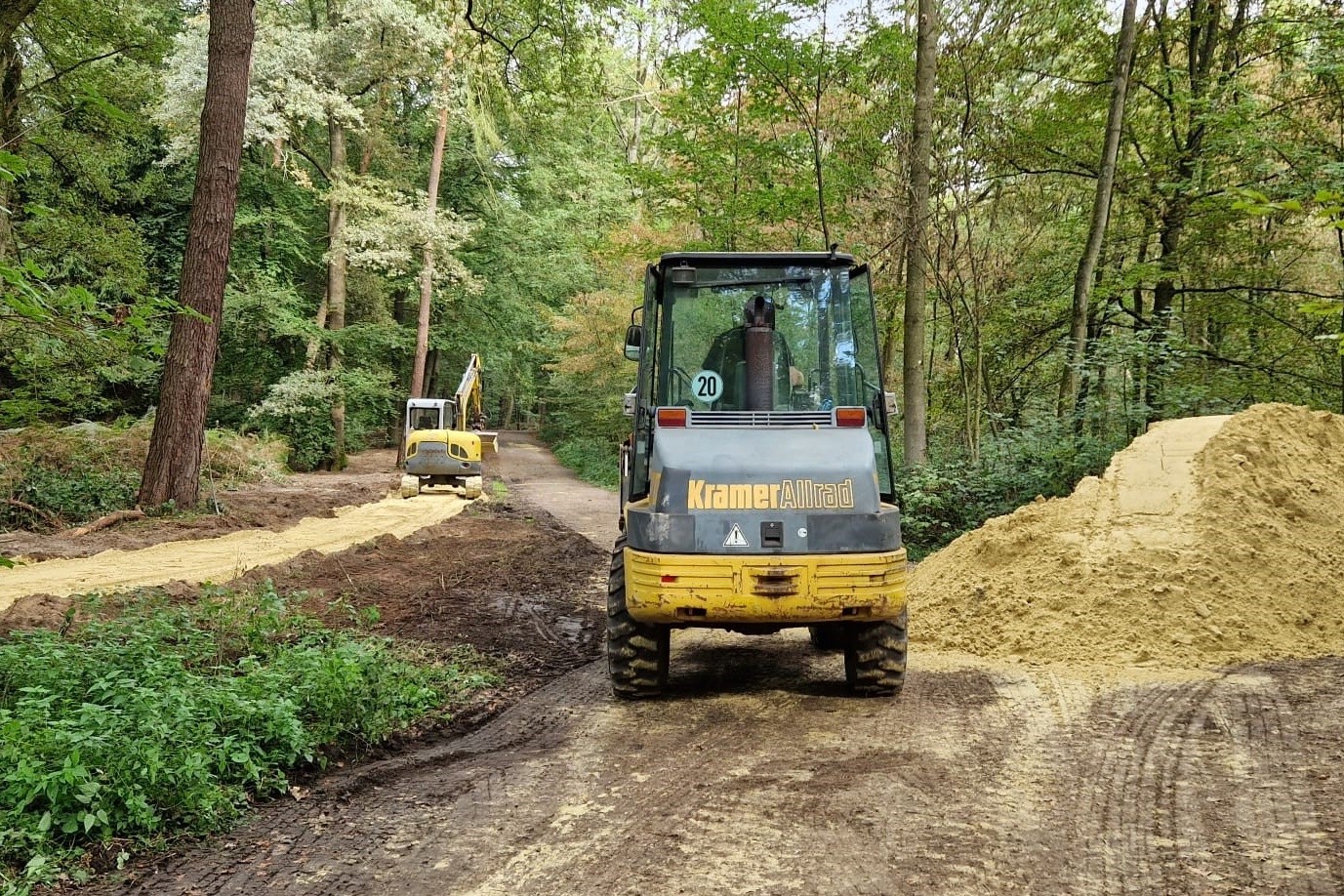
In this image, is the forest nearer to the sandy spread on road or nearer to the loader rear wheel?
the sandy spread on road

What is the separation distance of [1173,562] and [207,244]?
1151 cm

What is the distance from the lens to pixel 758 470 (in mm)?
5012

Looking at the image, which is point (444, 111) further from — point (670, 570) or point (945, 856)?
point (945, 856)

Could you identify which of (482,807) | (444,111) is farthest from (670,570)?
(444,111)

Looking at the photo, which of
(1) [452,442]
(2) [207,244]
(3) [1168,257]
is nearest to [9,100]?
(2) [207,244]

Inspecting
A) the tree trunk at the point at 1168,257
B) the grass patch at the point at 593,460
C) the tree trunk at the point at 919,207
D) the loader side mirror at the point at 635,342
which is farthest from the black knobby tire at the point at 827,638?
the grass patch at the point at 593,460

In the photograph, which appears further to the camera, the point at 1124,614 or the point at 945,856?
the point at 1124,614

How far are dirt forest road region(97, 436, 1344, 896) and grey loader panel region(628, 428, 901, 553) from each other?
1.03 m

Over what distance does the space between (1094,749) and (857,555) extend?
4.90 feet

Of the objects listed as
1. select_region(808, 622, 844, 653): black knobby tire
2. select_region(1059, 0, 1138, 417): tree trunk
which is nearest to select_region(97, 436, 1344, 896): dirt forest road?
select_region(808, 622, 844, 653): black knobby tire

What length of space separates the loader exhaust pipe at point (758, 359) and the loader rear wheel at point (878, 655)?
59.2 inches

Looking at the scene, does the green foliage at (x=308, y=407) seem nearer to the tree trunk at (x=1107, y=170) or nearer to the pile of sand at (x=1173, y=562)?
the tree trunk at (x=1107, y=170)

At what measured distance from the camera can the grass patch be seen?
2512cm

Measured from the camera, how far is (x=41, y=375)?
52.0ft
